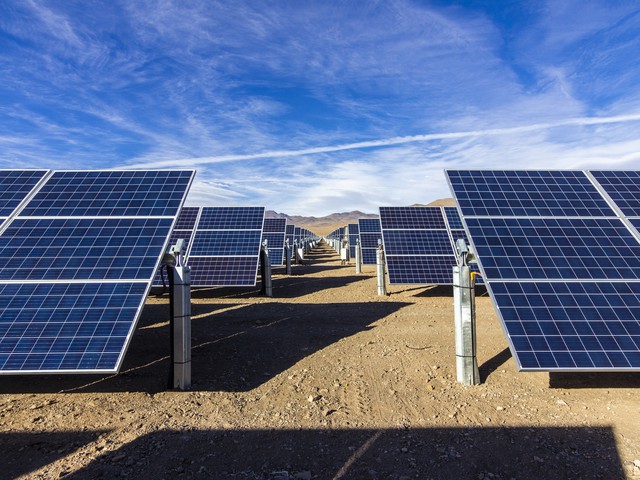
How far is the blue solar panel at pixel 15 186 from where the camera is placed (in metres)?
9.19

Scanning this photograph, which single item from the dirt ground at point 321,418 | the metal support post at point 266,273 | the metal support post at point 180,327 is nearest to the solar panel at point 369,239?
the metal support post at point 266,273

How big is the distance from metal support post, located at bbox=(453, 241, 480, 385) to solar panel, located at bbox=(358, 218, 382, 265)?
17.9 m

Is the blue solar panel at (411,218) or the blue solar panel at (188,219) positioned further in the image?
the blue solar panel at (411,218)

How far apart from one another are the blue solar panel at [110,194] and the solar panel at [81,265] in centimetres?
2

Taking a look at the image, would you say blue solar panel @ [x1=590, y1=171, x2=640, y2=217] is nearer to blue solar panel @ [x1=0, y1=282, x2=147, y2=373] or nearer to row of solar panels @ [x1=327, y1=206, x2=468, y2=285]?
row of solar panels @ [x1=327, y1=206, x2=468, y2=285]

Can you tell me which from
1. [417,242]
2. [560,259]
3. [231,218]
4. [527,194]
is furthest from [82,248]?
[417,242]

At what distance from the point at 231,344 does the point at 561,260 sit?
26.6 feet

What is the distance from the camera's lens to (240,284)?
1625cm

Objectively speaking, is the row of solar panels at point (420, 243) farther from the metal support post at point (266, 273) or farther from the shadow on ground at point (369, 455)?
the shadow on ground at point (369, 455)

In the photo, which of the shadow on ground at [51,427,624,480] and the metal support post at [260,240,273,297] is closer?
the shadow on ground at [51,427,624,480]

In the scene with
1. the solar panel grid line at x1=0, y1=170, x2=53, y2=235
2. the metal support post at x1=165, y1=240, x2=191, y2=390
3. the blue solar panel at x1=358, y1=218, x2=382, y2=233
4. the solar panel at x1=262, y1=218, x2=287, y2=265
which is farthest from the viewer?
the blue solar panel at x1=358, y1=218, x2=382, y2=233

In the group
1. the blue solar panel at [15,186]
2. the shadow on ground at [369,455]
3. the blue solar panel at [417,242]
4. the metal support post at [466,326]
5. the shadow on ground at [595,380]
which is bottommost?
the shadow on ground at [369,455]

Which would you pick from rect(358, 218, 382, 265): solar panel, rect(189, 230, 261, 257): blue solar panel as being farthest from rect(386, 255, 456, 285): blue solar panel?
rect(358, 218, 382, 265): solar panel

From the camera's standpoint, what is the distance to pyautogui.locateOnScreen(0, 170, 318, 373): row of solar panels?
20.8ft
